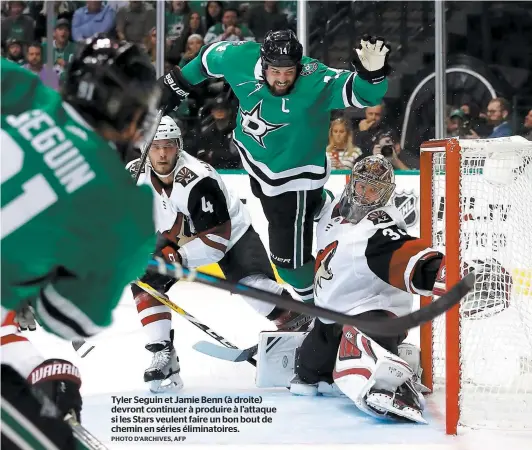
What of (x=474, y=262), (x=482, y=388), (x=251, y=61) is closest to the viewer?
(x=474, y=262)

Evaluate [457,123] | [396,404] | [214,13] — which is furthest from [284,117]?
[214,13]

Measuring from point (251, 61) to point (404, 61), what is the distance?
290 cm

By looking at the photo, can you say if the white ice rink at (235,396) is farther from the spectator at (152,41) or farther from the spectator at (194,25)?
the spectator at (194,25)

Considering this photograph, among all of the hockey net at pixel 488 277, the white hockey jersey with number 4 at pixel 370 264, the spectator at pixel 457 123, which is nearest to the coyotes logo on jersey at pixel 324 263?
the white hockey jersey with number 4 at pixel 370 264

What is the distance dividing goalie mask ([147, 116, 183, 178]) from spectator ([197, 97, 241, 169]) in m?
2.47

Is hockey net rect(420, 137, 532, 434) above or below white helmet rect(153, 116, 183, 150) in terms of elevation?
below

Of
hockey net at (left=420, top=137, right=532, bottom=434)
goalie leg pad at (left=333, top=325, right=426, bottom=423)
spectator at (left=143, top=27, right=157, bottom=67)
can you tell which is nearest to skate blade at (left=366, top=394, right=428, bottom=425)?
goalie leg pad at (left=333, top=325, right=426, bottom=423)

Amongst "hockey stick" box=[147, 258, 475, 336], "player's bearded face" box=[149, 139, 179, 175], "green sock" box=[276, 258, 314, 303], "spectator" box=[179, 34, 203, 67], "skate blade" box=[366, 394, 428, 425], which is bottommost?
"skate blade" box=[366, 394, 428, 425]

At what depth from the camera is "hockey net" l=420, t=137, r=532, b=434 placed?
94.7 inches

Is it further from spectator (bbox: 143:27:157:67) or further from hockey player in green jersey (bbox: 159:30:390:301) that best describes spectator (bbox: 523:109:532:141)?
hockey player in green jersey (bbox: 159:30:390:301)

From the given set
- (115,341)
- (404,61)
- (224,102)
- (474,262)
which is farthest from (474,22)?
(474,262)

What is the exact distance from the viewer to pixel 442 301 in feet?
4.12

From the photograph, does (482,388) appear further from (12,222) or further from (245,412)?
(12,222)

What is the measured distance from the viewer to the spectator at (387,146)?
577 centimetres
